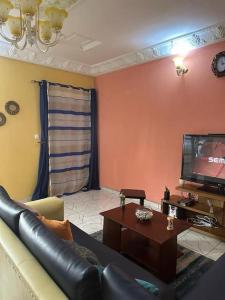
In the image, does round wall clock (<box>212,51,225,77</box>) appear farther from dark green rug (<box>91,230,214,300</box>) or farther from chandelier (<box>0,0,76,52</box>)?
dark green rug (<box>91,230,214,300</box>)

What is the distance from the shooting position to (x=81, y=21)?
2.59m

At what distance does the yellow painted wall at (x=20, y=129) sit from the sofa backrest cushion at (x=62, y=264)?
2.56 meters

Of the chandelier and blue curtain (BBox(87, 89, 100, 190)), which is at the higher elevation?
the chandelier

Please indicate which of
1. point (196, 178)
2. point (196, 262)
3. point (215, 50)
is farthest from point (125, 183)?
point (215, 50)

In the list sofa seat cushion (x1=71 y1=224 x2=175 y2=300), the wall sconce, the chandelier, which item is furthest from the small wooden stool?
the chandelier

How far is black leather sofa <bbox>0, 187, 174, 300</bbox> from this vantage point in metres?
0.87

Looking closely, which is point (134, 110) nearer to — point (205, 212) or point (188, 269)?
point (205, 212)

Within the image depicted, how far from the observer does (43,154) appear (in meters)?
3.93

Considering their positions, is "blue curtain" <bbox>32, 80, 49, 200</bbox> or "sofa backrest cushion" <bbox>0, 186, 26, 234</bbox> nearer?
"sofa backrest cushion" <bbox>0, 186, 26, 234</bbox>

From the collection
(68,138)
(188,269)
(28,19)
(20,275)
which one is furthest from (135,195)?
(28,19)

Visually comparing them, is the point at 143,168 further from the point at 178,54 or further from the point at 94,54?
the point at 94,54

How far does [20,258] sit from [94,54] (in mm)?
3389

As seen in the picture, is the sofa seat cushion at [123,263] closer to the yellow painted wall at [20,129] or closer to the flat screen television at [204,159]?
the flat screen television at [204,159]

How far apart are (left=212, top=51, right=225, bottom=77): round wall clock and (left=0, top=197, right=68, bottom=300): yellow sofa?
9.26 feet
